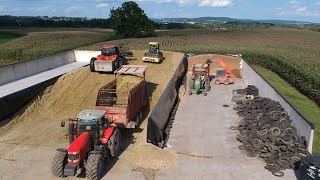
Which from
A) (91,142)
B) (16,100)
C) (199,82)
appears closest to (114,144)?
(91,142)

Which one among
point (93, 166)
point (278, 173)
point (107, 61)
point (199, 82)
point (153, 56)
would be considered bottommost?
point (278, 173)

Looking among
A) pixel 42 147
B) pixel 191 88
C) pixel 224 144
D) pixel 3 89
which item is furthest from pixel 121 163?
pixel 191 88

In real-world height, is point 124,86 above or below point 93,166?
above

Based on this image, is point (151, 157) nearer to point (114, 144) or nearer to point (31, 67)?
point (114, 144)

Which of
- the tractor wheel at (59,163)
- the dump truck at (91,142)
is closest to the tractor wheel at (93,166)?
the dump truck at (91,142)

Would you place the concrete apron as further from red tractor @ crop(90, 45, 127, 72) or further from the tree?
the tree

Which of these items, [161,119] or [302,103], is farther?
[302,103]

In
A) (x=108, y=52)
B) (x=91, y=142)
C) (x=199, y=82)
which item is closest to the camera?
(x=91, y=142)
